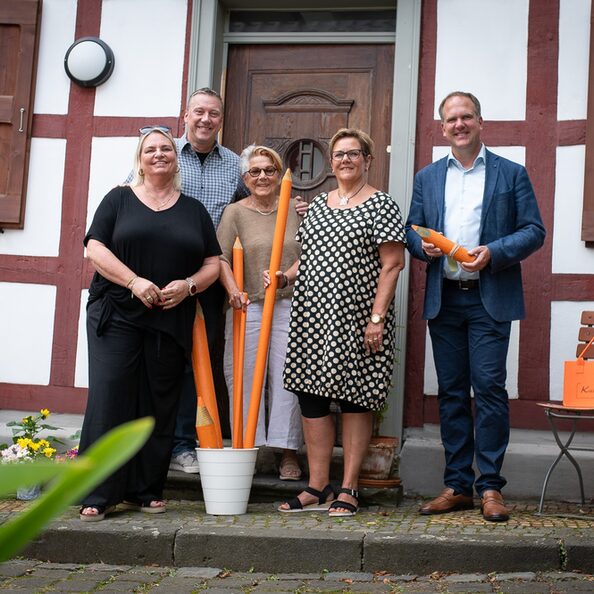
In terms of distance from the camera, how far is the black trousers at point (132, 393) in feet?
12.2

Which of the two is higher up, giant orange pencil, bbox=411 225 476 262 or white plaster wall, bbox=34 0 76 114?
white plaster wall, bbox=34 0 76 114

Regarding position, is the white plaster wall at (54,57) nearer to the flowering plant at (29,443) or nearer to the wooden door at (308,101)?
the wooden door at (308,101)

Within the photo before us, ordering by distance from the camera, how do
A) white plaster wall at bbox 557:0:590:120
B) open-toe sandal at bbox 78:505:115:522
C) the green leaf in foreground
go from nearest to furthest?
1. the green leaf in foreground
2. open-toe sandal at bbox 78:505:115:522
3. white plaster wall at bbox 557:0:590:120

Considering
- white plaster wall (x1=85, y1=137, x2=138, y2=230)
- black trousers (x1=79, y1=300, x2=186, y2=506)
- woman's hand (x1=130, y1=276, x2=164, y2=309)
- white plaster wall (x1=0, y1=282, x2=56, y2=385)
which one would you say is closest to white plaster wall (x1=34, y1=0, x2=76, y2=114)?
white plaster wall (x1=85, y1=137, x2=138, y2=230)

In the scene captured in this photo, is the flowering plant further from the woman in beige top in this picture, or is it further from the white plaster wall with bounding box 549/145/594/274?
the white plaster wall with bounding box 549/145/594/274

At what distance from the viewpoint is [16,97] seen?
5195 millimetres

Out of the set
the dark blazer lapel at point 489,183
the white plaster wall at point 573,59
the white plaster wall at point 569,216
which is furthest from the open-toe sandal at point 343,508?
the white plaster wall at point 573,59

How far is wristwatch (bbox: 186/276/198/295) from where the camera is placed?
383 cm

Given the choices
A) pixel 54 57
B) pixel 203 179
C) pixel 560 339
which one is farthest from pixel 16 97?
pixel 560 339

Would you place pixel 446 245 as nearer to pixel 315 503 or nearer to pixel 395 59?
pixel 315 503

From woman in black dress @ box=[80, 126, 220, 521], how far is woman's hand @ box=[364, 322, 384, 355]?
708mm

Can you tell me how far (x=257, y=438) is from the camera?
4.30 meters

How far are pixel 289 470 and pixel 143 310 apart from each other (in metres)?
1.11

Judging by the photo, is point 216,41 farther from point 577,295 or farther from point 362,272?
point 577,295
